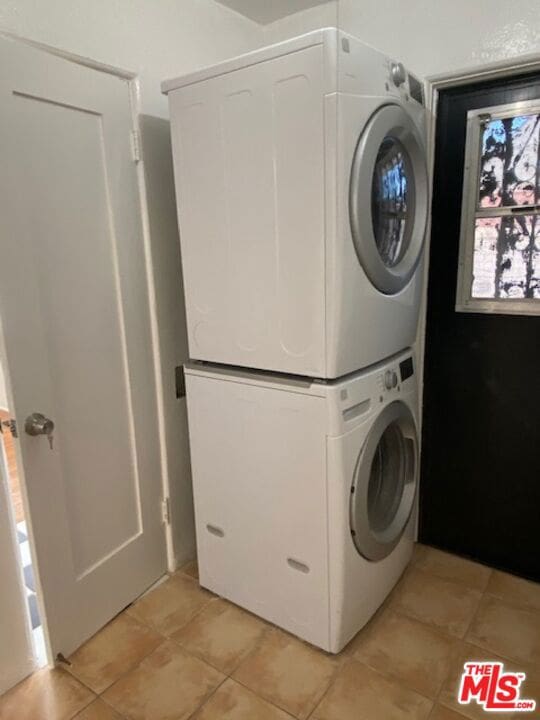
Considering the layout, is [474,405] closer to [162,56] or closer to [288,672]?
[288,672]

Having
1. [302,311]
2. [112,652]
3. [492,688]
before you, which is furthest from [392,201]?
[112,652]

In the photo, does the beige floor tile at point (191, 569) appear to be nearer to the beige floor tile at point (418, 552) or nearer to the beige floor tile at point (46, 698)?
the beige floor tile at point (46, 698)

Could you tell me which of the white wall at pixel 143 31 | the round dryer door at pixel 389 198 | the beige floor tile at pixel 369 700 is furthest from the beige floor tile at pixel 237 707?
the white wall at pixel 143 31

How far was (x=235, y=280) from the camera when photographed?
1.52 meters

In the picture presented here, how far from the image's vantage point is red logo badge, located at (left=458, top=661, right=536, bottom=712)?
4.73 feet

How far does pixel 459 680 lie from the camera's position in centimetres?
152

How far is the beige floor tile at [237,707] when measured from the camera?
1.41 metres

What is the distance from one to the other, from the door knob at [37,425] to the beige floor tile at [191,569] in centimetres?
99

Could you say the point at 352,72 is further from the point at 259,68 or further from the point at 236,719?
the point at 236,719

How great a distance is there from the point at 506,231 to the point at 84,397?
65.2 inches

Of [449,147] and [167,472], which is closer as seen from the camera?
[449,147]

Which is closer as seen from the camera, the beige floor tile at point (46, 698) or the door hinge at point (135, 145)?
the beige floor tile at point (46, 698)

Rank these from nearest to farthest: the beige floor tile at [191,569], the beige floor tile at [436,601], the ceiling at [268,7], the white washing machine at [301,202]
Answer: the white washing machine at [301,202] → the beige floor tile at [436,601] → the ceiling at [268,7] → the beige floor tile at [191,569]

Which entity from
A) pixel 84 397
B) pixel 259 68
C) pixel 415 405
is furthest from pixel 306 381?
pixel 259 68
